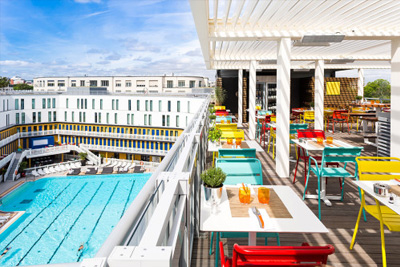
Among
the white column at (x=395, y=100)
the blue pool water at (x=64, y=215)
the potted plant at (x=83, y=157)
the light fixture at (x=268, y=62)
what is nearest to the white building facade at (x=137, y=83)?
the potted plant at (x=83, y=157)

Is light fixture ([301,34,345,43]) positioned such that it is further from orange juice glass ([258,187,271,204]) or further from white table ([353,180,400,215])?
orange juice glass ([258,187,271,204])

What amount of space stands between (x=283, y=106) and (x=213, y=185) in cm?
418

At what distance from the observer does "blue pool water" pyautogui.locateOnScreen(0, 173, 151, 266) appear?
1717cm

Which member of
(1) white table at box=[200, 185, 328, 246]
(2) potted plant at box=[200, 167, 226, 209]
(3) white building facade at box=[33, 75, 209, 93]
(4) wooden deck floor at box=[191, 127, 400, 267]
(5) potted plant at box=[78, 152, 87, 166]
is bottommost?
(5) potted plant at box=[78, 152, 87, 166]

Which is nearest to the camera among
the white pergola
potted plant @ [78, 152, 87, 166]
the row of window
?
the white pergola

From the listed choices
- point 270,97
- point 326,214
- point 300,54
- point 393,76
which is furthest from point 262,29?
point 270,97

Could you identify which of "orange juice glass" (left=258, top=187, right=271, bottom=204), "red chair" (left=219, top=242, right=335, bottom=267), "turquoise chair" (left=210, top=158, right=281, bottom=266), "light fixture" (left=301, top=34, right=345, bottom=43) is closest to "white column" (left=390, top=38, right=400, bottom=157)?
"light fixture" (left=301, top=34, right=345, bottom=43)

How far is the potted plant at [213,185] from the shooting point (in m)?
2.25

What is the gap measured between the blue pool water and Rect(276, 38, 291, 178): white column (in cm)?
1382

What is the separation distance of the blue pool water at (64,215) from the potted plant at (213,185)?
16.0 meters

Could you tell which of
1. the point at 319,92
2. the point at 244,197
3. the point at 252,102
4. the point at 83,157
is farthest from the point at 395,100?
the point at 83,157

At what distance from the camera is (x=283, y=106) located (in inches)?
Result: 238

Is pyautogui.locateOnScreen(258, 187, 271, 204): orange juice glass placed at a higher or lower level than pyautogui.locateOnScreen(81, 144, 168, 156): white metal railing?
higher

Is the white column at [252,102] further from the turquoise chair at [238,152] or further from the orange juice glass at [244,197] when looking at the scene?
the orange juice glass at [244,197]
